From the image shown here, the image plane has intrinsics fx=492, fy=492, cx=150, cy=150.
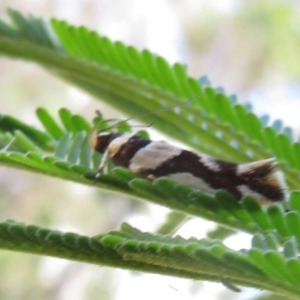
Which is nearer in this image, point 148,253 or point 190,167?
point 148,253

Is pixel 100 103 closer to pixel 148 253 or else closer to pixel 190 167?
pixel 190 167

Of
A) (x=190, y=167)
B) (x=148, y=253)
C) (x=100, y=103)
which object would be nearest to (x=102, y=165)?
(x=190, y=167)

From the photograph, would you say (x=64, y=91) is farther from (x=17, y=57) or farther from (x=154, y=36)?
(x=17, y=57)

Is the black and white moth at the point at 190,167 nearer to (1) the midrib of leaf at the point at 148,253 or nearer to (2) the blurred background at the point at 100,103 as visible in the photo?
(1) the midrib of leaf at the point at 148,253

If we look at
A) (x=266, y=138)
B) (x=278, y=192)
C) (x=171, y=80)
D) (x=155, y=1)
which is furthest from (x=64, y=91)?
(x=278, y=192)

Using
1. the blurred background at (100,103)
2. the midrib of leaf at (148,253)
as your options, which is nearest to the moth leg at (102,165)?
the midrib of leaf at (148,253)

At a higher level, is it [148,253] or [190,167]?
[190,167]

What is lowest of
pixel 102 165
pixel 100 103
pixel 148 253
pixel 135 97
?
pixel 148 253
